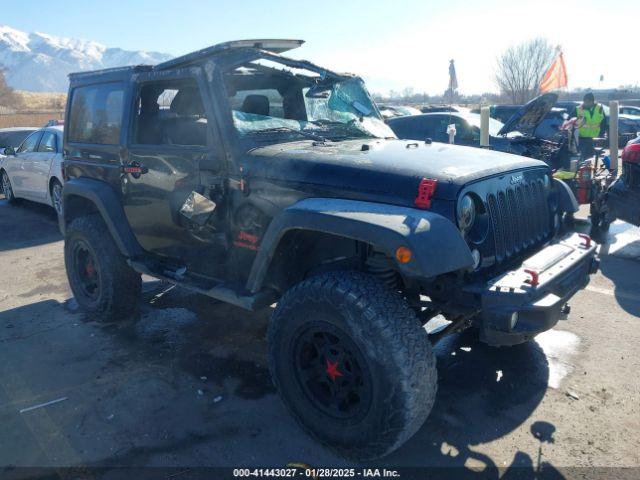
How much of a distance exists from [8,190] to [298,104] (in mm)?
9087

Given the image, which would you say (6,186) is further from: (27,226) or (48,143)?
(27,226)

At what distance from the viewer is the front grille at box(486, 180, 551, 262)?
3045 mm

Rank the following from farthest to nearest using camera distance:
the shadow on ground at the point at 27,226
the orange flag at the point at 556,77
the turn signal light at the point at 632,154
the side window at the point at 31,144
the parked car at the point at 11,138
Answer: the orange flag at the point at 556,77 → the parked car at the point at 11,138 → the side window at the point at 31,144 → the shadow on ground at the point at 27,226 → the turn signal light at the point at 632,154

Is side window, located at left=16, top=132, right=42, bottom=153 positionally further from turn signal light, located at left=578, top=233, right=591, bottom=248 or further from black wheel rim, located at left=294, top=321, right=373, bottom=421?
turn signal light, located at left=578, top=233, right=591, bottom=248

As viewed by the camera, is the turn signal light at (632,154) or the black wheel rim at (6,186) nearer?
the turn signal light at (632,154)

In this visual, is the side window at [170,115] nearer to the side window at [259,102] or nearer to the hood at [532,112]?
the side window at [259,102]

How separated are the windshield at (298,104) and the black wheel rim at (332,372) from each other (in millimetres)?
1466

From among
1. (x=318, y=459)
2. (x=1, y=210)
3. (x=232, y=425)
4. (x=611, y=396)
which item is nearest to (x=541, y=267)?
(x=611, y=396)

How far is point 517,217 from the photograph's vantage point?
10.7ft

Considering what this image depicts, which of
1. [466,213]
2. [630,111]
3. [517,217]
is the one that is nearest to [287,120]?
[466,213]

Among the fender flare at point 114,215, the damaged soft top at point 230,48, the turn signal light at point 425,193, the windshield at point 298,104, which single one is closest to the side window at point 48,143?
the fender flare at point 114,215

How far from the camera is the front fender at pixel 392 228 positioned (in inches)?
97.0

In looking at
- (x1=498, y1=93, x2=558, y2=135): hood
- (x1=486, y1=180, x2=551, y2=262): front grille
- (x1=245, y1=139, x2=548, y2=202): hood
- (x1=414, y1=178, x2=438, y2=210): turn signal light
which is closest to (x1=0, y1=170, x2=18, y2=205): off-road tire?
(x1=245, y1=139, x2=548, y2=202): hood

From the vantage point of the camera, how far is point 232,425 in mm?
3260
